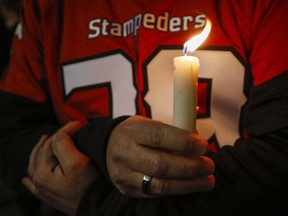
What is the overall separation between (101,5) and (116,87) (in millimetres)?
195

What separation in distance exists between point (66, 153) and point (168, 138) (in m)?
0.27

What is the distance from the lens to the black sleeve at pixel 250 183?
0.59 m

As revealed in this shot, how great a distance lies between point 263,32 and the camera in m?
0.67

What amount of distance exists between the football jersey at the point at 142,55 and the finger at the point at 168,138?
9.0 inches

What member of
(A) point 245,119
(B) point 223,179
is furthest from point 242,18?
(B) point 223,179

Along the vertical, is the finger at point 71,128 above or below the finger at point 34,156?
above

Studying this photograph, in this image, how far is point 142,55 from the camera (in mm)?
Result: 785

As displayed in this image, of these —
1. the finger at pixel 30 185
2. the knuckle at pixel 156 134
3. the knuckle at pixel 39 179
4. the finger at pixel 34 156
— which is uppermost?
the knuckle at pixel 156 134

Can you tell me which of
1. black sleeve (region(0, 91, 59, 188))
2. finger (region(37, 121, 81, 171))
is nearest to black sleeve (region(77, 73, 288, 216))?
finger (region(37, 121, 81, 171))

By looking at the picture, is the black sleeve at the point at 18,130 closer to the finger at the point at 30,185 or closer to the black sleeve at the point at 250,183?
the finger at the point at 30,185

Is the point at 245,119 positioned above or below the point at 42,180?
above

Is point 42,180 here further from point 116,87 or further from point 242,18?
point 242,18

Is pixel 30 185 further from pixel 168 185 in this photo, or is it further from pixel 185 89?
pixel 185 89

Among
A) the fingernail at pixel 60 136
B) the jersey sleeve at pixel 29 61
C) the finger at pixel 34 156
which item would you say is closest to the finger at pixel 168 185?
the fingernail at pixel 60 136
